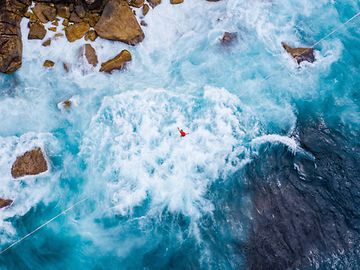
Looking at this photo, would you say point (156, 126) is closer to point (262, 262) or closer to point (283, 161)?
point (283, 161)

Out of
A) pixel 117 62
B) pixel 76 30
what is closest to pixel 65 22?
pixel 76 30

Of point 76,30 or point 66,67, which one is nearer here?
point 66,67

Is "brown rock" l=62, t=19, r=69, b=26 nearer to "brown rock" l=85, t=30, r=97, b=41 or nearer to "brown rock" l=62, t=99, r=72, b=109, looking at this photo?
"brown rock" l=85, t=30, r=97, b=41

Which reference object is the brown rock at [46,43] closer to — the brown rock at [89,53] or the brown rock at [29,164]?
the brown rock at [89,53]

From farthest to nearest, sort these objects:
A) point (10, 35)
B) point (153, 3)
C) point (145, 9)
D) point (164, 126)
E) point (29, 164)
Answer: point (153, 3), point (145, 9), point (164, 126), point (10, 35), point (29, 164)

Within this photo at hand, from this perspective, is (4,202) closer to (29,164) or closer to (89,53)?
(29,164)
